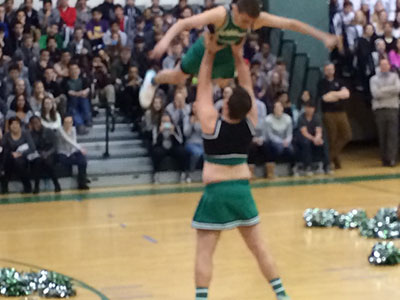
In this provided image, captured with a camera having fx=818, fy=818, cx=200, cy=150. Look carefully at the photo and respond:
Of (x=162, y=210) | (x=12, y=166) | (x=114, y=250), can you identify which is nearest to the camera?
(x=114, y=250)

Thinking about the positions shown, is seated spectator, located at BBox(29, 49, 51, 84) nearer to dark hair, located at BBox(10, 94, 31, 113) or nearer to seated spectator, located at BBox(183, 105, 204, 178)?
dark hair, located at BBox(10, 94, 31, 113)

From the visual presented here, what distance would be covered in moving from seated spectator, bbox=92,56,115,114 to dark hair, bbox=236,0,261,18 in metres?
9.51

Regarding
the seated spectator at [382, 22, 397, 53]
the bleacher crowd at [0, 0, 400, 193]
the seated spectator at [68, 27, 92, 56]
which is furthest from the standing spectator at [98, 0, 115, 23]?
the seated spectator at [382, 22, 397, 53]

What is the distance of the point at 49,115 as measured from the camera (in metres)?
14.5

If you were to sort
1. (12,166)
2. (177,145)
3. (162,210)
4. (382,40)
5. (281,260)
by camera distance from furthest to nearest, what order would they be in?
(382,40), (177,145), (12,166), (162,210), (281,260)

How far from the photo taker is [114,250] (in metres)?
9.21

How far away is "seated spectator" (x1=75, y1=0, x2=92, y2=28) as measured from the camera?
55.9ft

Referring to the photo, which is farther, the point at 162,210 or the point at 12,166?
the point at 12,166

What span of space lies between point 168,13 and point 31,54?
3.21 meters

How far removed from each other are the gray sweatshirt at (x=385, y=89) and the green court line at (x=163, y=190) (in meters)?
1.87

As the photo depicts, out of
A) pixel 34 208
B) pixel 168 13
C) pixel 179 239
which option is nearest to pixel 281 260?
pixel 179 239

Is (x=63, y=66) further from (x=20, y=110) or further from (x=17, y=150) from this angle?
(x=17, y=150)

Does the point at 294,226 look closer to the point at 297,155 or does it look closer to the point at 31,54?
the point at 297,155

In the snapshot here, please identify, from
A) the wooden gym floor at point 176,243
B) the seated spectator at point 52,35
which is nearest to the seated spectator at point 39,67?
the seated spectator at point 52,35
